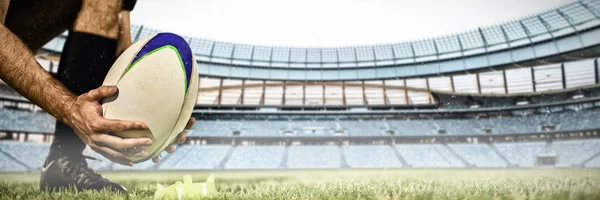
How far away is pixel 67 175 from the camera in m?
2.51

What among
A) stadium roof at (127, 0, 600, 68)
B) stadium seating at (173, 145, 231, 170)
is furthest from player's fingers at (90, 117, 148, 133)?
stadium roof at (127, 0, 600, 68)

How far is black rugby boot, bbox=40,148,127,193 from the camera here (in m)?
2.50

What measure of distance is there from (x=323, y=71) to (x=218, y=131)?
1272cm

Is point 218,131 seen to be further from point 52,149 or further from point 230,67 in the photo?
point 52,149

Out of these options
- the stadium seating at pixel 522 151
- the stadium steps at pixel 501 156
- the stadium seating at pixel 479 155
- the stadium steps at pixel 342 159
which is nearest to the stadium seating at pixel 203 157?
the stadium steps at pixel 342 159

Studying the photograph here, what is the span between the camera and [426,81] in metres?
36.7

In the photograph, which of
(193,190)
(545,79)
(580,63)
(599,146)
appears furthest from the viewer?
(545,79)

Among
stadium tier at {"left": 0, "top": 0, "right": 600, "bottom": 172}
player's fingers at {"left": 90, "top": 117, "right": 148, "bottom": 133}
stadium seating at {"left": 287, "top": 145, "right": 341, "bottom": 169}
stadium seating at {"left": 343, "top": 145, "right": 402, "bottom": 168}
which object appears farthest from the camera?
stadium seating at {"left": 343, "top": 145, "right": 402, "bottom": 168}

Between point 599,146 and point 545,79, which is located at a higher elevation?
point 545,79

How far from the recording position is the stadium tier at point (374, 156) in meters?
27.8

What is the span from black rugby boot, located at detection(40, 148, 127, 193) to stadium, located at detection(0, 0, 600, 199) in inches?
932

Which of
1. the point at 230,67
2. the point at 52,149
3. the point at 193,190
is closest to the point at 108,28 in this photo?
the point at 52,149

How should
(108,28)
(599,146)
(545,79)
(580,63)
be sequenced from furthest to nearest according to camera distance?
(545,79) → (580,63) → (599,146) → (108,28)

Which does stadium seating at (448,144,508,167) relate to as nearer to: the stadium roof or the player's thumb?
the stadium roof
